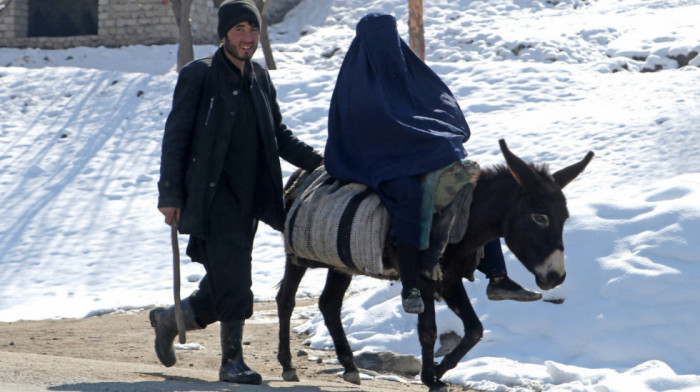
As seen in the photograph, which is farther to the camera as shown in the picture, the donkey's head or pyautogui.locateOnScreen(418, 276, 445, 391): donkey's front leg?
pyautogui.locateOnScreen(418, 276, 445, 391): donkey's front leg

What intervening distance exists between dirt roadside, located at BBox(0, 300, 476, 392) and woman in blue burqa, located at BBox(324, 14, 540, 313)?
102cm

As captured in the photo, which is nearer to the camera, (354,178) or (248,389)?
(248,389)

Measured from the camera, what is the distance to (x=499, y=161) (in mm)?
11445

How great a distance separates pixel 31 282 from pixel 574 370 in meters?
5.91

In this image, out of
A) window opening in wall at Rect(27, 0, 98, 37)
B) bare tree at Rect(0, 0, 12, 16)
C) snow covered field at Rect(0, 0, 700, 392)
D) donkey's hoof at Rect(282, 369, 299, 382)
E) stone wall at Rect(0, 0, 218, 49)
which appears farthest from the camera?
window opening in wall at Rect(27, 0, 98, 37)

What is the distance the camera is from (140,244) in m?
10.8

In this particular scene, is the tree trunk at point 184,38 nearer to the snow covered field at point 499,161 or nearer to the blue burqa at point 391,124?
the snow covered field at point 499,161

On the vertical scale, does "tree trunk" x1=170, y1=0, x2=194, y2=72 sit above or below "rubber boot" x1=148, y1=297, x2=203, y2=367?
above

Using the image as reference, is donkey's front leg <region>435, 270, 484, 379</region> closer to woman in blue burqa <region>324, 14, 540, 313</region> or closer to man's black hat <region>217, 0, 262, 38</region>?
woman in blue burqa <region>324, 14, 540, 313</region>

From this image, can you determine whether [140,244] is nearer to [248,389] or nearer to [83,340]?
[83,340]

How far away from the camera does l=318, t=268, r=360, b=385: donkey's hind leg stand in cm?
577

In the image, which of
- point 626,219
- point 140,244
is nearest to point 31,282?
point 140,244

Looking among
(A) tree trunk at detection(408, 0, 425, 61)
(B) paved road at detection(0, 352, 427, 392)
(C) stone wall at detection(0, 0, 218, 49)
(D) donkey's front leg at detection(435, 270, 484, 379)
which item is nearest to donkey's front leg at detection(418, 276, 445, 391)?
(D) donkey's front leg at detection(435, 270, 484, 379)

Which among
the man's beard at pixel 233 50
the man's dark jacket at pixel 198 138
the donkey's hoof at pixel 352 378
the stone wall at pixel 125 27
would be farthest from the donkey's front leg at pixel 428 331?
the stone wall at pixel 125 27
